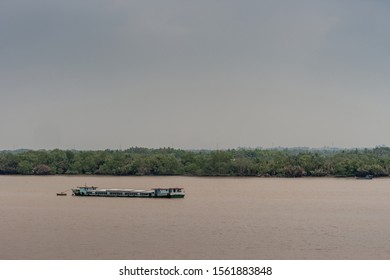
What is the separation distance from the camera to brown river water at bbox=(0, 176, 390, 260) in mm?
22484

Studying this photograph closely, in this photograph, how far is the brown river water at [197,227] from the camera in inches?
885

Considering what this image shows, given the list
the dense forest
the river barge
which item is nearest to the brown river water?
the river barge

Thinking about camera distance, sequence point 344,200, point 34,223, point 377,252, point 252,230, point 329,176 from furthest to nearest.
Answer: point 329,176 → point 344,200 → point 34,223 → point 252,230 → point 377,252

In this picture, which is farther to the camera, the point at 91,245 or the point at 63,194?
the point at 63,194

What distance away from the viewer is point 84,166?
3150 inches

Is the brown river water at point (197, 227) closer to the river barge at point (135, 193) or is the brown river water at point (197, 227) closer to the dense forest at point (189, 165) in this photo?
the river barge at point (135, 193)

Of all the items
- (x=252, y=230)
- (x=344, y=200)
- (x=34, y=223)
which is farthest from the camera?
(x=344, y=200)

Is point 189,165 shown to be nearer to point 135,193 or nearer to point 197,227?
point 135,193

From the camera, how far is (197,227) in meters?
28.4

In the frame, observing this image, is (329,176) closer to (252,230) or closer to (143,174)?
(143,174)

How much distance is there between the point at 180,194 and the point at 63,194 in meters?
8.70

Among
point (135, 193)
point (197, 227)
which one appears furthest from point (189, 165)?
point (197, 227)

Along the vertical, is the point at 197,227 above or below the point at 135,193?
below

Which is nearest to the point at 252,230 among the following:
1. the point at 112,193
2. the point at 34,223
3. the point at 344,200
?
the point at 34,223
